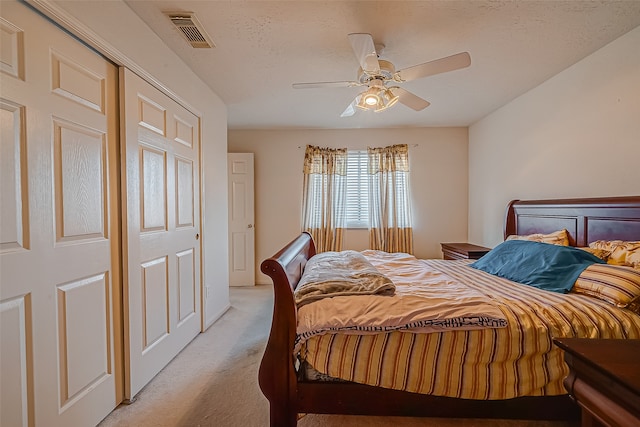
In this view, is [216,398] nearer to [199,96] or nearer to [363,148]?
[199,96]

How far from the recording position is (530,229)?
2.93 meters

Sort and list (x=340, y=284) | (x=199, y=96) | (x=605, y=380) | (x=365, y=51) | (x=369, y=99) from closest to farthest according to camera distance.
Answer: (x=605, y=380)
(x=340, y=284)
(x=365, y=51)
(x=369, y=99)
(x=199, y=96)

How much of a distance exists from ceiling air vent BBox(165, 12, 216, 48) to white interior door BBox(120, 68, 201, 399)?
449 millimetres

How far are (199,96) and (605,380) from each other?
3183 millimetres

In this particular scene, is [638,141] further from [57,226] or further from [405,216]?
[57,226]

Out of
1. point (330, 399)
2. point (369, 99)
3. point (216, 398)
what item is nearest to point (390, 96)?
point (369, 99)

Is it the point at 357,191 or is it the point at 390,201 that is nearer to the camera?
the point at 390,201

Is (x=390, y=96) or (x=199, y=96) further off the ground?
(x=199, y=96)

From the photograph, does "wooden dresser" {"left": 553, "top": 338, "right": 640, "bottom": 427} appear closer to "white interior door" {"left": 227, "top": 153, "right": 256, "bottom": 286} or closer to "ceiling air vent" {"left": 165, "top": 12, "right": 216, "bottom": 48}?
"ceiling air vent" {"left": 165, "top": 12, "right": 216, "bottom": 48}

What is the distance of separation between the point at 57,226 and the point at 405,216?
13.1 feet

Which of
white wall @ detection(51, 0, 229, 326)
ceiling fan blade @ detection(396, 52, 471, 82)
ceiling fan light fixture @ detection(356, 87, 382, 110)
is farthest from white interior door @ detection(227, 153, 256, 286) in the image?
ceiling fan blade @ detection(396, 52, 471, 82)

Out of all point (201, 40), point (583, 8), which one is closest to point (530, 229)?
point (583, 8)

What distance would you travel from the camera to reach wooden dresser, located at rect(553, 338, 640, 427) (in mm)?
804

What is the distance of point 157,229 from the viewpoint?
2.10m
